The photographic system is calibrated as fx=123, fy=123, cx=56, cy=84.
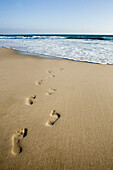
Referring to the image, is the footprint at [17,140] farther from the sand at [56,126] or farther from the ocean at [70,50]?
the ocean at [70,50]

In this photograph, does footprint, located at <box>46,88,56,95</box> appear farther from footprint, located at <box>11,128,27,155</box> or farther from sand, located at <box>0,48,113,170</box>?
footprint, located at <box>11,128,27,155</box>

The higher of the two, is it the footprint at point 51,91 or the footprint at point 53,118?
the footprint at point 51,91

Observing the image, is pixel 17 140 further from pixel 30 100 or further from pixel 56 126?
pixel 30 100

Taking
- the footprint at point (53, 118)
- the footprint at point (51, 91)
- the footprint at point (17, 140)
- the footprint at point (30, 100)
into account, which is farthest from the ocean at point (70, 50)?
the footprint at point (17, 140)

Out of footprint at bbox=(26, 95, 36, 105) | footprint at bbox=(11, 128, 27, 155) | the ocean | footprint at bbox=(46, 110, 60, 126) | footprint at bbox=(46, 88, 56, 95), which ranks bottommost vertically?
footprint at bbox=(11, 128, 27, 155)

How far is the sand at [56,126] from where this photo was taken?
3.02ft

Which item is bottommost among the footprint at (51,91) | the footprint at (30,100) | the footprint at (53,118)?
the footprint at (53,118)

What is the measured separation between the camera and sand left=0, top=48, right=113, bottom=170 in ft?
3.02

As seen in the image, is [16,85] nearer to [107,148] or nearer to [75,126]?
[75,126]

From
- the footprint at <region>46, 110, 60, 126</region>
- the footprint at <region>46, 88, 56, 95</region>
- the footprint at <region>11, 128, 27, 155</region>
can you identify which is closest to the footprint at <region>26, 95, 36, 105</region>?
the footprint at <region>46, 88, 56, 95</region>

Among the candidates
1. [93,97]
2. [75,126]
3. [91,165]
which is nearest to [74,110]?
[75,126]

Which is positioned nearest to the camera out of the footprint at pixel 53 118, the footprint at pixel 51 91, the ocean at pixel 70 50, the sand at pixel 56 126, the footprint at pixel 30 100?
the sand at pixel 56 126

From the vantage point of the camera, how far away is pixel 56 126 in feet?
3.98

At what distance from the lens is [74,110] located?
144cm
